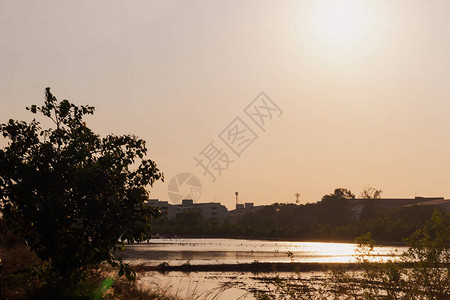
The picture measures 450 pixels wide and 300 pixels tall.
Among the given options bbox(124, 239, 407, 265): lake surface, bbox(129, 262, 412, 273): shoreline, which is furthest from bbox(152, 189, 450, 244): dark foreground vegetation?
bbox(129, 262, 412, 273): shoreline

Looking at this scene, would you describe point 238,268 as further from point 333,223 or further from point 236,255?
point 333,223

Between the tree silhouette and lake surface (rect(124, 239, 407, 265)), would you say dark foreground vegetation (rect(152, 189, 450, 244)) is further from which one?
the tree silhouette

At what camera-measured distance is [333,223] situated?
164 metres

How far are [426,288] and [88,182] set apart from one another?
10.2 m

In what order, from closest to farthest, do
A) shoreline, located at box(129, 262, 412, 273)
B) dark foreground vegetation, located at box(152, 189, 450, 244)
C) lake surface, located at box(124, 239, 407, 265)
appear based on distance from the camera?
shoreline, located at box(129, 262, 412, 273) < lake surface, located at box(124, 239, 407, 265) < dark foreground vegetation, located at box(152, 189, 450, 244)

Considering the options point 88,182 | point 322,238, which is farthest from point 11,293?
point 322,238

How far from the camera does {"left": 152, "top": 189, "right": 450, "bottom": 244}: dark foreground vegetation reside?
408 feet

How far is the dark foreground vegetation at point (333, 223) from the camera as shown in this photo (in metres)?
124

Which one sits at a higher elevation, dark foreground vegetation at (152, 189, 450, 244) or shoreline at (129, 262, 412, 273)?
dark foreground vegetation at (152, 189, 450, 244)

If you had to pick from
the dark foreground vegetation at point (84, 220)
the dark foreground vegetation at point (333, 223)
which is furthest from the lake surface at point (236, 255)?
the dark foreground vegetation at point (84, 220)

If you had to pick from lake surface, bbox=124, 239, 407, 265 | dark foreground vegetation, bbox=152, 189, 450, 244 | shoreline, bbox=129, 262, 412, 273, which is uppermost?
dark foreground vegetation, bbox=152, 189, 450, 244

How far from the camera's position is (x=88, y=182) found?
15359 millimetres

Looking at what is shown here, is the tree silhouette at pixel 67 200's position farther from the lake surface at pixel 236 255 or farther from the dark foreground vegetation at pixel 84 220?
the lake surface at pixel 236 255

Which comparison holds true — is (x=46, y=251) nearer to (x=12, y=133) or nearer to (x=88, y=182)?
(x=88, y=182)
